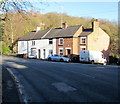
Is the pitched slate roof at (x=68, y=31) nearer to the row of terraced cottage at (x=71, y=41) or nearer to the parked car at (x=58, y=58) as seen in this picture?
the row of terraced cottage at (x=71, y=41)

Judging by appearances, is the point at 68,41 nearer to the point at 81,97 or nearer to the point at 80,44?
the point at 80,44

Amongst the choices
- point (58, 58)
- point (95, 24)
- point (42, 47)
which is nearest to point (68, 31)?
point (95, 24)

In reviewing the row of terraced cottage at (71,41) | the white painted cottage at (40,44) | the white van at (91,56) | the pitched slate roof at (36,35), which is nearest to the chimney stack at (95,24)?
the row of terraced cottage at (71,41)

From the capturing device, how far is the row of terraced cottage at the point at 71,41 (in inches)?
1746

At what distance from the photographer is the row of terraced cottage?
44.3m

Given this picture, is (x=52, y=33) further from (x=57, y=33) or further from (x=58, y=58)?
(x=58, y=58)

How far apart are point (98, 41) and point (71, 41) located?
6.20m

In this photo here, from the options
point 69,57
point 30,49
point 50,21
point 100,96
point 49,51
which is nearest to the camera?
point 100,96

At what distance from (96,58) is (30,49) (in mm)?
29684

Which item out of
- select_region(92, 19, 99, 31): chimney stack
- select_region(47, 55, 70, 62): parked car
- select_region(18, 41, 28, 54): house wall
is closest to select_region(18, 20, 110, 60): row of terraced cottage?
select_region(92, 19, 99, 31): chimney stack

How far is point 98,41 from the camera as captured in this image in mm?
45875

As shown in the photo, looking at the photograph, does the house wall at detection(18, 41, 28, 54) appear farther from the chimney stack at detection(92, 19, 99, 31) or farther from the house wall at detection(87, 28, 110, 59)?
the chimney stack at detection(92, 19, 99, 31)

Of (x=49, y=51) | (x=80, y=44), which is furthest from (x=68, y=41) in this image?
(x=49, y=51)

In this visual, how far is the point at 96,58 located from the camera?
34.6 m
